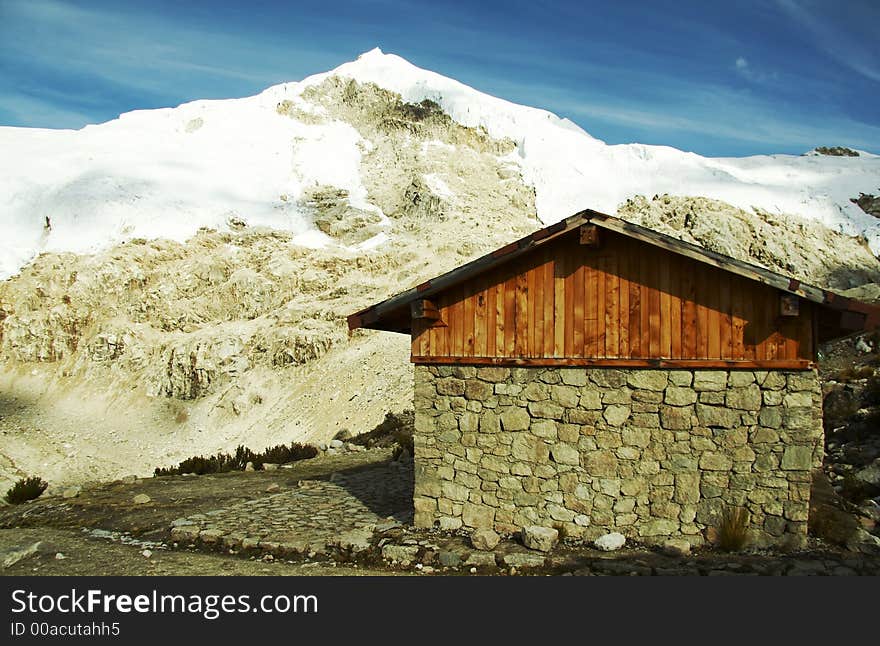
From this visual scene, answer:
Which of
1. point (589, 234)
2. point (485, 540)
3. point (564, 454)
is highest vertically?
point (589, 234)

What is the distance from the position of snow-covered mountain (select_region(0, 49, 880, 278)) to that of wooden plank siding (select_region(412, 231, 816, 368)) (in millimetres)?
35085

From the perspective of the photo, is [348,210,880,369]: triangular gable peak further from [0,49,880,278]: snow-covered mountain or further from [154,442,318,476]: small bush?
[0,49,880,278]: snow-covered mountain

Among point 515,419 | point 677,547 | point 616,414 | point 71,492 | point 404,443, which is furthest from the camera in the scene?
point 404,443

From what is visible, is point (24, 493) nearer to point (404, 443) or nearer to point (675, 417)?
point (404, 443)

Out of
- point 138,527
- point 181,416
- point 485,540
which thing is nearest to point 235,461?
point 138,527

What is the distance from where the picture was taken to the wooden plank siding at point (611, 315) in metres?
8.16

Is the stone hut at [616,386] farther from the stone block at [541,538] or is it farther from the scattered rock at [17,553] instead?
the scattered rock at [17,553]

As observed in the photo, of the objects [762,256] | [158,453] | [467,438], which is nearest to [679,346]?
[467,438]

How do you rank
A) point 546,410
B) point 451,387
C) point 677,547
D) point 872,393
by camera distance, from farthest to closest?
point 872,393, point 451,387, point 546,410, point 677,547

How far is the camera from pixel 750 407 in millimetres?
8086

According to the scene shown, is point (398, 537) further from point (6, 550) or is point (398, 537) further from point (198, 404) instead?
point (198, 404)

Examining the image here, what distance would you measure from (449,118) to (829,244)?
110 feet

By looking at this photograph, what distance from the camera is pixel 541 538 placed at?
830 centimetres

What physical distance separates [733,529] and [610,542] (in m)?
1.65
